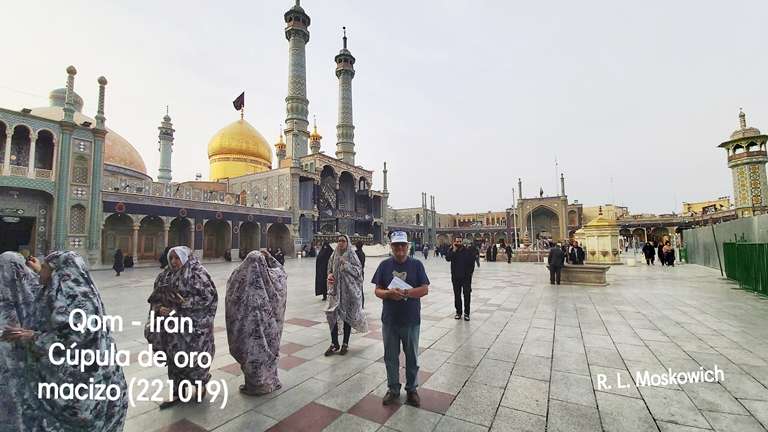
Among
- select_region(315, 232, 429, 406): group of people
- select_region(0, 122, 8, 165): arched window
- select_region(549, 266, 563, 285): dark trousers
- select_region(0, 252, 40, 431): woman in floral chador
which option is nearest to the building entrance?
select_region(0, 122, 8, 165): arched window

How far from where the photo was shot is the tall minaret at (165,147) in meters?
35.1

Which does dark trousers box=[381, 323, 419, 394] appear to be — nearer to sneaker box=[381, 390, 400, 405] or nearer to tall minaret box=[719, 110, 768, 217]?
sneaker box=[381, 390, 400, 405]

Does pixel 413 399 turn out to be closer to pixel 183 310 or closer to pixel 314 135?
pixel 183 310

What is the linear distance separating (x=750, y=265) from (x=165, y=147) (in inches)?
1752

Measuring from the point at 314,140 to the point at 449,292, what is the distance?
33358mm

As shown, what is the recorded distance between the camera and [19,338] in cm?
189

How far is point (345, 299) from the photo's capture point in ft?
14.4

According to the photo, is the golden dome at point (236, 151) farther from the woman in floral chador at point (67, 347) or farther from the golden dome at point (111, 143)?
the woman in floral chador at point (67, 347)

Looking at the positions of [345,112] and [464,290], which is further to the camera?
[345,112]

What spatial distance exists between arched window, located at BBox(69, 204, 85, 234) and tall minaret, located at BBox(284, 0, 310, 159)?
17231mm

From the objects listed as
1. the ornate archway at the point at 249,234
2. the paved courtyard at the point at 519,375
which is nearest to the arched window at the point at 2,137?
the ornate archway at the point at 249,234

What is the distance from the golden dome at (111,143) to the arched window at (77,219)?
8.87 meters

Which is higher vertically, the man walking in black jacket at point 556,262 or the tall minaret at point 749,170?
the tall minaret at point 749,170

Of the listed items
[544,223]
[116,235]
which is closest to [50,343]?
[116,235]
